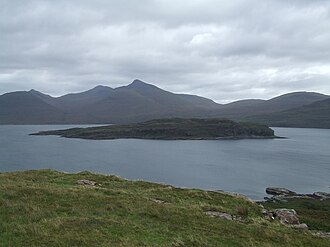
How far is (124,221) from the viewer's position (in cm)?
1786

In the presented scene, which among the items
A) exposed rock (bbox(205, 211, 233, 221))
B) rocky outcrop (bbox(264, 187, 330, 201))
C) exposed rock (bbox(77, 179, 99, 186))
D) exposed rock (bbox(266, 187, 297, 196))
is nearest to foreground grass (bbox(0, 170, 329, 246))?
exposed rock (bbox(205, 211, 233, 221))

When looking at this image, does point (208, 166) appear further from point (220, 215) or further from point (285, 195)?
point (220, 215)

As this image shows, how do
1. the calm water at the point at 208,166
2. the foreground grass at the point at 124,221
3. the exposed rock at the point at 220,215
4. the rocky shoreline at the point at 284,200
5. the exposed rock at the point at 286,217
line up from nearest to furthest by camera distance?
the foreground grass at the point at 124,221
the exposed rock at the point at 220,215
the exposed rock at the point at 286,217
the rocky shoreline at the point at 284,200
the calm water at the point at 208,166

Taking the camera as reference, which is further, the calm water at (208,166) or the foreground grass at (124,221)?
the calm water at (208,166)

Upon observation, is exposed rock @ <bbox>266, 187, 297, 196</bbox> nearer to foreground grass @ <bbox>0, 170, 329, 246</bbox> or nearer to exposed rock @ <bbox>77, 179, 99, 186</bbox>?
foreground grass @ <bbox>0, 170, 329, 246</bbox>

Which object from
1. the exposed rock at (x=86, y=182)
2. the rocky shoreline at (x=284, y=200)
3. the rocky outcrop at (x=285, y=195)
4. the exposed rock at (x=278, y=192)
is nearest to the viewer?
the rocky shoreline at (x=284, y=200)

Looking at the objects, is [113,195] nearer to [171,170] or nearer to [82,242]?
[82,242]

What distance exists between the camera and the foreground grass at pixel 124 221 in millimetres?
15195

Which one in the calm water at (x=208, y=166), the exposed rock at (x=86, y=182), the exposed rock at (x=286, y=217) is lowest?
the calm water at (x=208, y=166)

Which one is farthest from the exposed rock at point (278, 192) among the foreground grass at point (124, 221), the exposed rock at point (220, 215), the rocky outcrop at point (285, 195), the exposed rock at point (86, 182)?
the exposed rock at point (220, 215)

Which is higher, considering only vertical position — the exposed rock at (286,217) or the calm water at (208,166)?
the exposed rock at (286,217)

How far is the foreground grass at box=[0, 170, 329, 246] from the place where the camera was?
15.2 metres

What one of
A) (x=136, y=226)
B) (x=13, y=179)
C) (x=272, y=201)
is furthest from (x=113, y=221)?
(x=272, y=201)

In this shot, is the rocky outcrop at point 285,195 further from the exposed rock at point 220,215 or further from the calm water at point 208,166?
the exposed rock at point 220,215
